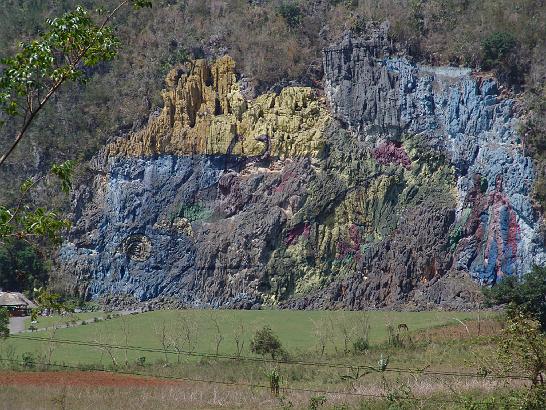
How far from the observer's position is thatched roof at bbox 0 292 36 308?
50594mm

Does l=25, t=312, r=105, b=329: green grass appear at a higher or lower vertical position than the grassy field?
lower

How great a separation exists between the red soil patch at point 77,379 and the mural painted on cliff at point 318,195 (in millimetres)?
23490

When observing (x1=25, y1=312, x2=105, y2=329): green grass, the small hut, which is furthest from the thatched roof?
(x1=25, y1=312, x2=105, y2=329): green grass

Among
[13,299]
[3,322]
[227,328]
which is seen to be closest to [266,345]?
[227,328]

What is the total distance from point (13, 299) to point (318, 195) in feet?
57.9

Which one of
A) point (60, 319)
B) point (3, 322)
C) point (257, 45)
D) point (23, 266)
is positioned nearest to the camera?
point (3, 322)

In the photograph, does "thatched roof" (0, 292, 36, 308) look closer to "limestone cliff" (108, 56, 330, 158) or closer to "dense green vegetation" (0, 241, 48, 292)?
"dense green vegetation" (0, 241, 48, 292)

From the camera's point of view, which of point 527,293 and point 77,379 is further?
point 527,293

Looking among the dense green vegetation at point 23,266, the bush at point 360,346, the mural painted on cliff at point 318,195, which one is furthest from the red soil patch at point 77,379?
the dense green vegetation at point 23,266

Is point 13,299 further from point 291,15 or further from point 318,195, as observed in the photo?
point 291,15

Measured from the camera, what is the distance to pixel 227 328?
44.2m

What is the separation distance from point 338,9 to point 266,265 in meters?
17.8

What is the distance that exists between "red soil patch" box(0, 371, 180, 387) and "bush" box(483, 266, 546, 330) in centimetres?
1616

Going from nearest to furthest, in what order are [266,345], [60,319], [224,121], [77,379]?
[77,379] < [266,345] < [60,319] < [224,121]
